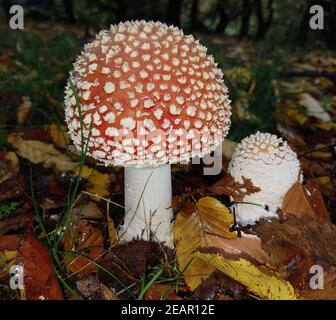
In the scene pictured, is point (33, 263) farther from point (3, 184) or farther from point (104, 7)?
point (104, 7)

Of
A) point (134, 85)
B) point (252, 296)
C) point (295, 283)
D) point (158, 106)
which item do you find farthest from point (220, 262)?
point (134, 85)

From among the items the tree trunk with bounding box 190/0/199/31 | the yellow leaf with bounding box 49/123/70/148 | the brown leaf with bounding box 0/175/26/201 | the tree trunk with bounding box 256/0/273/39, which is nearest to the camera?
the brown leaf with bounding box 0/175/26/201

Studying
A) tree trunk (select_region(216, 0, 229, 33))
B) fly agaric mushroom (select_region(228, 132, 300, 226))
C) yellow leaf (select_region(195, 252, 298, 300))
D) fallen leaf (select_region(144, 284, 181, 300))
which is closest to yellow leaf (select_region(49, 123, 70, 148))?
fly agaric mushroom (select_region(228, 132, 300, 226))

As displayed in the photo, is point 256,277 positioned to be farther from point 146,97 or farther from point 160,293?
point 146,97

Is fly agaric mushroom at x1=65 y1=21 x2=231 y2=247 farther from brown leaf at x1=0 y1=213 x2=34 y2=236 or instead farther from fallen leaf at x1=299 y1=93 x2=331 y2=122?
fallen leaf at x1=299 y1=93 x2=331 y2=122

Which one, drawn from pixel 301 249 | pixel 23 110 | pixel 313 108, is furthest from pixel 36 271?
pixel 313 108
